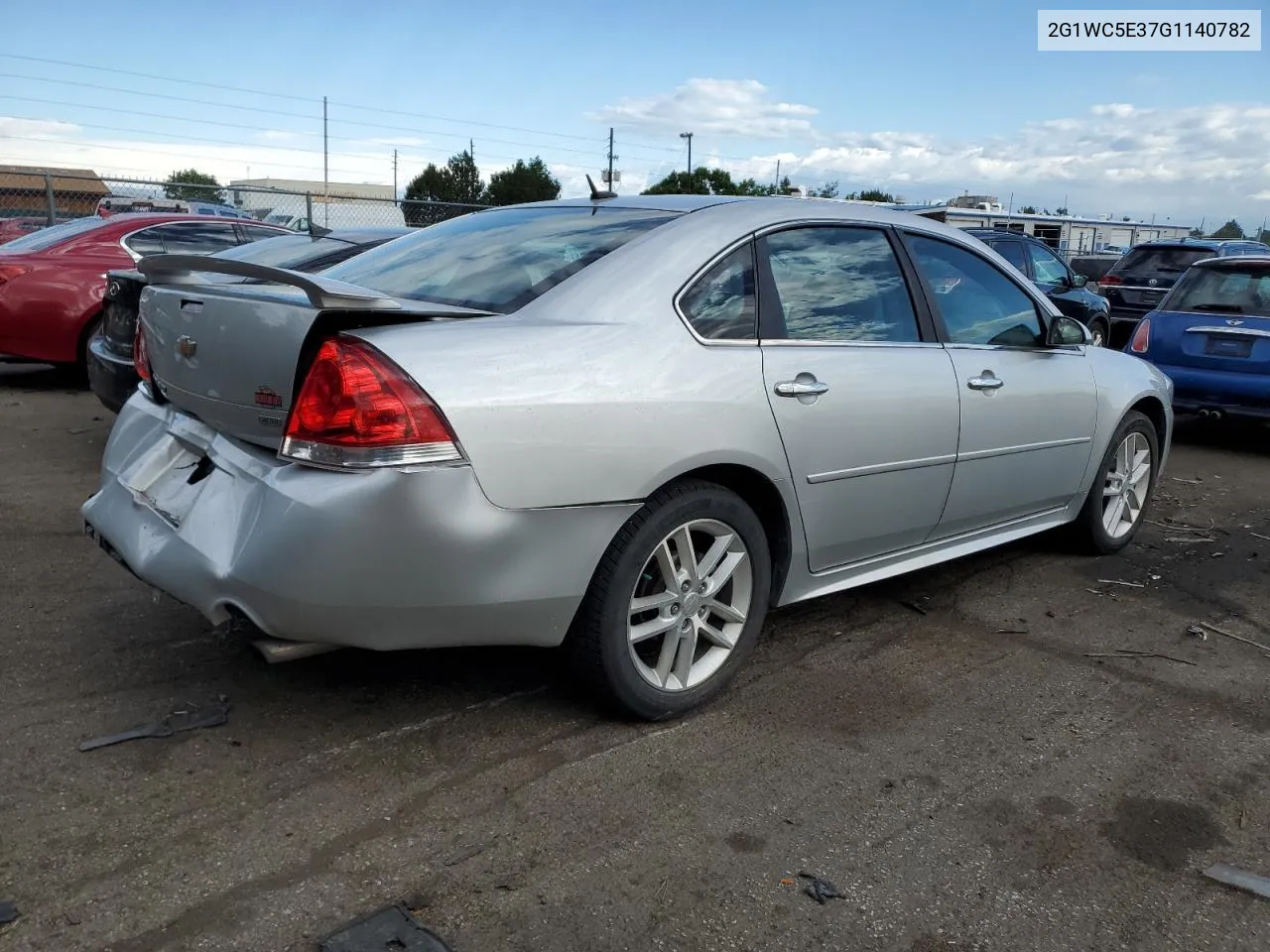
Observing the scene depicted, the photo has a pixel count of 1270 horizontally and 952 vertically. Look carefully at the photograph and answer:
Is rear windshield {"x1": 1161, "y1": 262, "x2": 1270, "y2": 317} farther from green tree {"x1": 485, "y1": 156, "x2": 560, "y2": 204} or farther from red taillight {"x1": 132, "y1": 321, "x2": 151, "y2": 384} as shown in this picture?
green tree {"x1": 485, "y1": 156, "x2": 560, "y2": 204}

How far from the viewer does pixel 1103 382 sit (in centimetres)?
489

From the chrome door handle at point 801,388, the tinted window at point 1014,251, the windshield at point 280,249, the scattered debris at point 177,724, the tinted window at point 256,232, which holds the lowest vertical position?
the scattered debris at point 177,724

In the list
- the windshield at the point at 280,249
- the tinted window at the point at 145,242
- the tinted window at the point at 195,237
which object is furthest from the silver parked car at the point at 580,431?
the tinted window at the point at 195,237

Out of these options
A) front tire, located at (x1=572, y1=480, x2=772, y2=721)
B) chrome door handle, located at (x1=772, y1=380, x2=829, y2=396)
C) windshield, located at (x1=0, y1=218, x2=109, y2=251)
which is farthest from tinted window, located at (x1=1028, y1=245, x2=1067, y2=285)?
front tire, located at (x1=572, y1=480, x2=772, y2=721)

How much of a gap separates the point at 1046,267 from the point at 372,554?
12.2m

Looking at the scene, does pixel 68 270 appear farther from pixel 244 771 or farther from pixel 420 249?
pixel 244 771

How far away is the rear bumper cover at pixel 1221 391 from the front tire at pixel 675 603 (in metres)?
6.24

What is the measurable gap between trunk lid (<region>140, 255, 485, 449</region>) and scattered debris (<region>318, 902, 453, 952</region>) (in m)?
1.19

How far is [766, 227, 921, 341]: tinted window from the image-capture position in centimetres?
352

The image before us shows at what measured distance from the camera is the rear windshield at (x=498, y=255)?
10.5 feet

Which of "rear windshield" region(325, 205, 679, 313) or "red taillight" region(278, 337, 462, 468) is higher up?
"rear windshield" region(325, 205, 679, 313)

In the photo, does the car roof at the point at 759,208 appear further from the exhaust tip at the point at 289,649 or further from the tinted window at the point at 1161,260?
the tinted window at the point at 1161,260

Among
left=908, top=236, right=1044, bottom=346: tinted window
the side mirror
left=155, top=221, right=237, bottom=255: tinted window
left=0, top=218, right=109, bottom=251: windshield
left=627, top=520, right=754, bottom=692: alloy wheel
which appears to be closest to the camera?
left=627, top=520, right=754, bottom=692: alloy wheel

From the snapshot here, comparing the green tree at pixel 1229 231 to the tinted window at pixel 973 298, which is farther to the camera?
the green tree at pixel 1229 231
